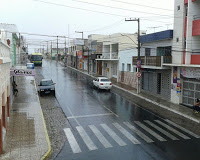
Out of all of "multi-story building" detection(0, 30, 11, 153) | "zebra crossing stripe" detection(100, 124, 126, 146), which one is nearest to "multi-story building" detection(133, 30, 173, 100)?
"zebra crossing stripe" detection(100, 124, 126, 146)

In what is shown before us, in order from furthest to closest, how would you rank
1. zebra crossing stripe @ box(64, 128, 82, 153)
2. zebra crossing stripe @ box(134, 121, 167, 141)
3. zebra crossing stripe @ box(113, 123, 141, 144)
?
zebra crossing stripe @ box(134, 121, 167, 141) → zebra crossing stripe @ box(113, 123, 141, 144) → zebra crossing stripe @ box(64, 128, 82, 153)

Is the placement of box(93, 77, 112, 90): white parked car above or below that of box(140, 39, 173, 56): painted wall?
below

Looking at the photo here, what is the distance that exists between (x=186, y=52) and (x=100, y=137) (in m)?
12.2

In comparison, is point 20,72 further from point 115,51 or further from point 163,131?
point 115,51

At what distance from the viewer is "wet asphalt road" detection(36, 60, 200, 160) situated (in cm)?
979

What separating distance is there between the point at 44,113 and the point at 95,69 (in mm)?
33563

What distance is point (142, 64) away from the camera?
25500 mm

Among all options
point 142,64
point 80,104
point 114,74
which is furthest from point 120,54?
point 80,104

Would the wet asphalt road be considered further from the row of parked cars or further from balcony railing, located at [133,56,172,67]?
balcony railing, located at [133,56,172,67]

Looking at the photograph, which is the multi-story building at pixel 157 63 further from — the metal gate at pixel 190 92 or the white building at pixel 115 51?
the white building at pixel 115 51

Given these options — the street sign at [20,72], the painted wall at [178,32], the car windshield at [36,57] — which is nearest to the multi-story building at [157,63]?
the painted wall at [178,32]

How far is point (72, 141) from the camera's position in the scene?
11344mm

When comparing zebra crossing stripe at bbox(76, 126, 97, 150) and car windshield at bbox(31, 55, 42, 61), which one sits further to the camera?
car windshield at bbox(31, 55, 42, 61)

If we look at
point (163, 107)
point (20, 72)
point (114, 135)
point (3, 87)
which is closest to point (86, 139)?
point (114, 135)
